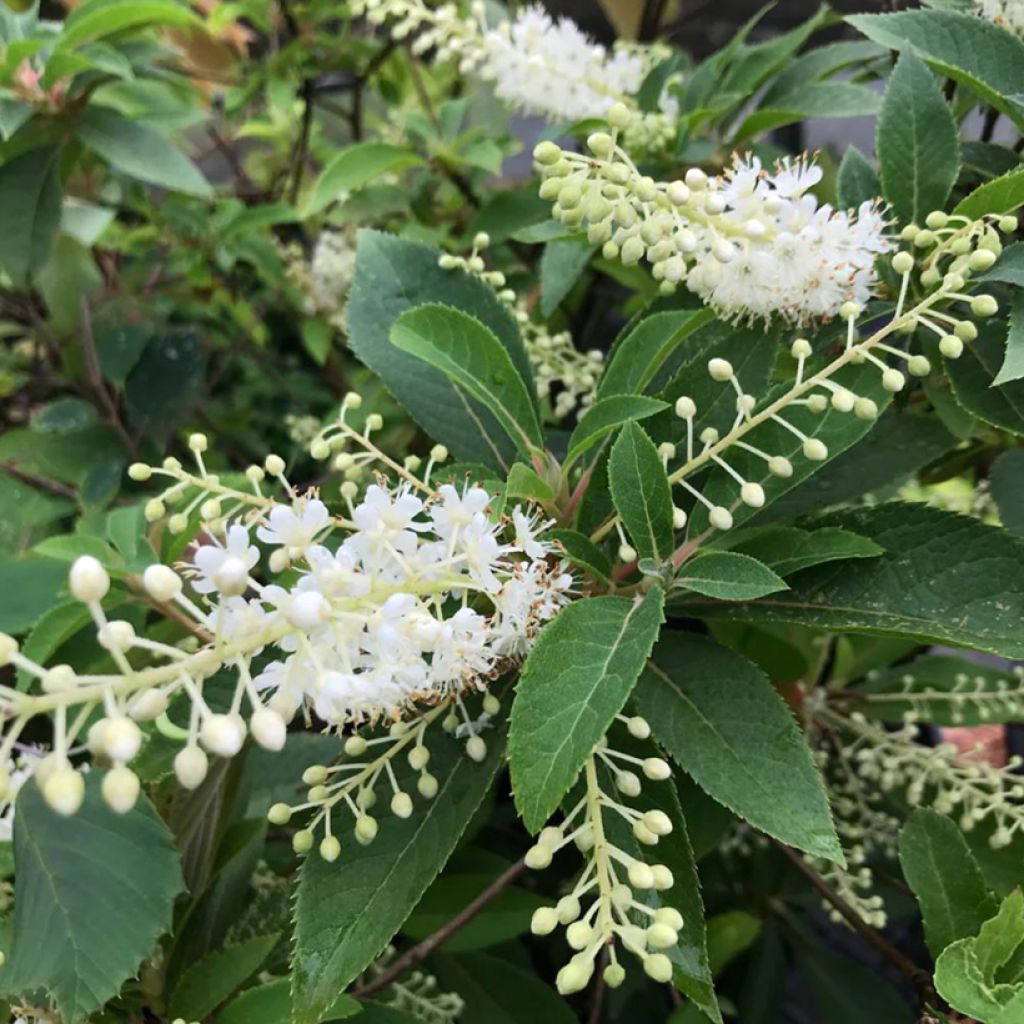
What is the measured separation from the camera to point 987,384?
63 cm

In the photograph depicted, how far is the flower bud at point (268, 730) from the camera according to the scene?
35cm

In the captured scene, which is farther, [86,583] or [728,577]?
[728,577]

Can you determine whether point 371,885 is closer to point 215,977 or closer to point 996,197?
point 215,977

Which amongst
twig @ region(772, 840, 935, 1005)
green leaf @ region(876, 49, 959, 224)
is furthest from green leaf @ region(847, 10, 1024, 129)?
twig @ region(772, 840, 935, 1005)

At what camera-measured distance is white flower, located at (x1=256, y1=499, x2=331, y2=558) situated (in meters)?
0.46

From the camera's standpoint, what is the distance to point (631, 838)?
520mm

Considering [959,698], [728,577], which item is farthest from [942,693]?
[728,577]

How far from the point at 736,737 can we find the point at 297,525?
0.28m

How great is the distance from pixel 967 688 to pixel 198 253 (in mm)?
1245

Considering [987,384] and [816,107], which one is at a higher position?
[816,107]

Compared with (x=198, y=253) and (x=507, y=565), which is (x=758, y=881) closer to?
(x=507, y=565)

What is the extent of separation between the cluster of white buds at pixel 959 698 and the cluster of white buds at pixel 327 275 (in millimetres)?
855

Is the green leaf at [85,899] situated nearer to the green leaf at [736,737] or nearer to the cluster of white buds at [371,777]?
the cluster of white buds at [371,777]

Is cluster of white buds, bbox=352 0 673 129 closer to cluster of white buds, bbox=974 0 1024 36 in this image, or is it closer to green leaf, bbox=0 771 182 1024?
cluster of white buds, bbox=974 0 1024 36
